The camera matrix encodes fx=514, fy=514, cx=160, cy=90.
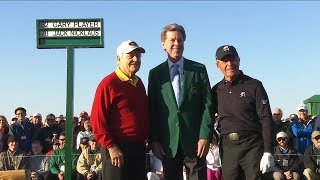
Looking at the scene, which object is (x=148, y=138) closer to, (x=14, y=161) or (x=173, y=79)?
(x=173, y=79)

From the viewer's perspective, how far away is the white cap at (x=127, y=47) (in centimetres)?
485

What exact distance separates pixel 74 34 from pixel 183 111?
207 centimetres

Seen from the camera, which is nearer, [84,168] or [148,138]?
[148,138]

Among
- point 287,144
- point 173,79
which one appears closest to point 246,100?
point 173,79

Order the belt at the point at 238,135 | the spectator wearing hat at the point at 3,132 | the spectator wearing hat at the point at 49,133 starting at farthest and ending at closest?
the spectator wearing hat at the point at 49,133 → the spectator wearing hat at the point at 3,132 → the belt at the point at 238,135

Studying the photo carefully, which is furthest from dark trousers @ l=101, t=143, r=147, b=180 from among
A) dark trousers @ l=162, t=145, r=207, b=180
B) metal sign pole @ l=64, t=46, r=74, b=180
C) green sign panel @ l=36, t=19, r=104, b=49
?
green sign panel @ l=36, t=19, r=104, b=49

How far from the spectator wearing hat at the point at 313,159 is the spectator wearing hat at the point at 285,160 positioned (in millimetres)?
172

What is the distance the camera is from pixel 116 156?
15.4 ft

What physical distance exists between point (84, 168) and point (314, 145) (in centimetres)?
438

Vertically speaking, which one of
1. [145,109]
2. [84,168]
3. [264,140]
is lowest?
[84,168]

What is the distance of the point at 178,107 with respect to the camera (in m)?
4.92

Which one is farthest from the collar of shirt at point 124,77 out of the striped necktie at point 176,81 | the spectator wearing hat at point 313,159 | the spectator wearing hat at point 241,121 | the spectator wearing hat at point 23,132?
the spectator wearing hat at point 23,132

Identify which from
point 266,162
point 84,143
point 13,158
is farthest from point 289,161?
point 13,158

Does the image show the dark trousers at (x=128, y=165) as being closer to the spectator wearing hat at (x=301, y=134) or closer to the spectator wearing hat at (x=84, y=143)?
the spectator wearing hat at (x=84, y=143)
